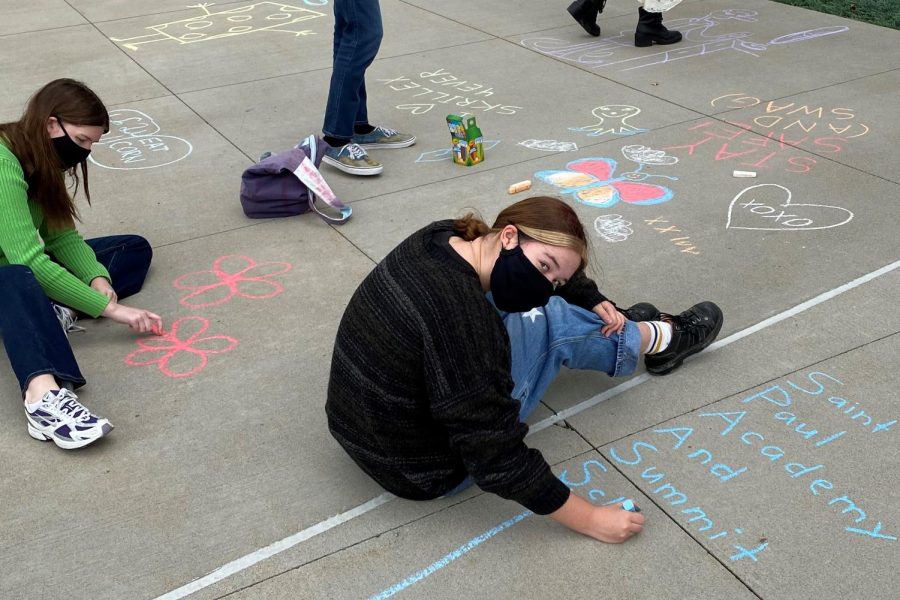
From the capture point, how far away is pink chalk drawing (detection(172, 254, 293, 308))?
3822mm

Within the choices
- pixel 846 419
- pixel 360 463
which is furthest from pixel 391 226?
pixel 846 419

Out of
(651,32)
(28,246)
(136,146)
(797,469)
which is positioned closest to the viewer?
(797,469)

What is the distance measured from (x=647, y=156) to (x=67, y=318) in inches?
119

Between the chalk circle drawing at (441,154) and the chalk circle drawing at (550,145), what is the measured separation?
176 mm

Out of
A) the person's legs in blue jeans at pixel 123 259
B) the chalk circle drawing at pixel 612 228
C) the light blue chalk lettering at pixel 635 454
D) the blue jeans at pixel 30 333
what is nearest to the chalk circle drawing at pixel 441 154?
the chalk circle drawing at pixel 612 228

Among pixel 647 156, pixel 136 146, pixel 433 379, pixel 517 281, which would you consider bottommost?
pixel 136 146

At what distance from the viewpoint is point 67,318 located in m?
3.57

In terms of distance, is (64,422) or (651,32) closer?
(64,422)

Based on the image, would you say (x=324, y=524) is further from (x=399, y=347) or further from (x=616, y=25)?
(x=616, y=25)

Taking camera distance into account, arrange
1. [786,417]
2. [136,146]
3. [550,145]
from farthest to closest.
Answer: [136,146] → [550,145] → [786,417]

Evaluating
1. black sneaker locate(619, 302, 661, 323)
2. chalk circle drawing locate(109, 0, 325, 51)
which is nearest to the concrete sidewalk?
black sneaker locate(619, 302, 661, 323)

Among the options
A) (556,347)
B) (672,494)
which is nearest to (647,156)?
(556,347)

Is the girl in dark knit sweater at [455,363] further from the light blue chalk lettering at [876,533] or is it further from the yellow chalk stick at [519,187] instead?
the yellow chalk stick at [519,187]

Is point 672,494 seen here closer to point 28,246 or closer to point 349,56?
point 28,246
